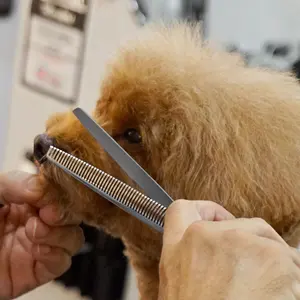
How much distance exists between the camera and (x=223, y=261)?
17.3 inches

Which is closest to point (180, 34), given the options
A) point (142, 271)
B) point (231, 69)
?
point (231, 69)

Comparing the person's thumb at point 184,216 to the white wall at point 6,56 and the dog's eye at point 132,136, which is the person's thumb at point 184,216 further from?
the white wall at point 6,56

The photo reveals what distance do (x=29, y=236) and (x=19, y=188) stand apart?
0.09m

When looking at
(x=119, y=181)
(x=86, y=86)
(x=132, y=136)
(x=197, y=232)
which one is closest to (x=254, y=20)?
(x=86, y=86)

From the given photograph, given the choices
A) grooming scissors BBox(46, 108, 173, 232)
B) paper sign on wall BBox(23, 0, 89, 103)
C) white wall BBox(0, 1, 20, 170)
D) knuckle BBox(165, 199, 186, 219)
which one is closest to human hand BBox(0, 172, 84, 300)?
grooming scissors BBox(46, 108, 173, 232)

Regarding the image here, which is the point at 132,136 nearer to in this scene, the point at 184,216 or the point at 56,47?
the point at 184,216

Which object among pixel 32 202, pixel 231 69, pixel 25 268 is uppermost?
pixel 231 69

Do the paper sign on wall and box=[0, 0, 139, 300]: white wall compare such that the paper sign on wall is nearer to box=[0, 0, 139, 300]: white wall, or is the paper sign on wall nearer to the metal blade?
box=[0, 0, 139, 300]: white wall

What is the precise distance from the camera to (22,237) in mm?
839

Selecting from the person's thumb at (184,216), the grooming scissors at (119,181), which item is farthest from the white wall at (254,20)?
the person's thumb at (184,216)

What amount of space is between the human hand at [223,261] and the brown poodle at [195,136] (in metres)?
0.17

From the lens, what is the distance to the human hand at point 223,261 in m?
0.43

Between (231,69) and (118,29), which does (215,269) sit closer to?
(231,69)

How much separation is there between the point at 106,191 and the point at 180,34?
0.83 ft
